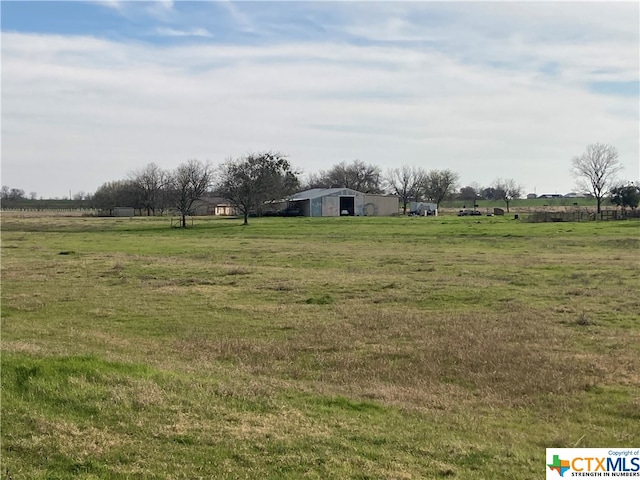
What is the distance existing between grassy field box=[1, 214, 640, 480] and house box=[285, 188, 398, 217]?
79.3 meters

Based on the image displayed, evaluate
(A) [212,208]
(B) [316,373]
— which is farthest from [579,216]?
(A) [212,208]

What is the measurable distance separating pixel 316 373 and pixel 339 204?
9465 centimetres

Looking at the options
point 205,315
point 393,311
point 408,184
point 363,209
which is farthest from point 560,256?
point 408,184

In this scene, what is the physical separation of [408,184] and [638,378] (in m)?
131

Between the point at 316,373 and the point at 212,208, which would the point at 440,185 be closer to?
the point at 212,208

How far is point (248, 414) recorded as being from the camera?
7.26m

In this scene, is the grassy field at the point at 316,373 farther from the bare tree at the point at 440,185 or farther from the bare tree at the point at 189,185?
the bare tree at the point at 440,185

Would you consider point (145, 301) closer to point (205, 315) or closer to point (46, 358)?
point (205, 315)

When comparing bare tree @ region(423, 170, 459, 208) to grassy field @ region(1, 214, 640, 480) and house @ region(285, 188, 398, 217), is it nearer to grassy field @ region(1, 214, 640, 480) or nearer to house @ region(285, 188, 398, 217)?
house @ region(285, 188, 398, 217)

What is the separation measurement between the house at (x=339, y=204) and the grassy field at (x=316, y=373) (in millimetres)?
79291

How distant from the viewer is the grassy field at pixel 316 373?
6.09 m

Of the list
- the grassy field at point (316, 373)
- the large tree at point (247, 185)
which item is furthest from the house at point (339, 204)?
the grassy field at point (316, 373)

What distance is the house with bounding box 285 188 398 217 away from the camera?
337 ft

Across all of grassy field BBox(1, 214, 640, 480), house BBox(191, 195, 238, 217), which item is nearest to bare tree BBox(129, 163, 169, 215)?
house BBox(191, 195, 238, 217)
